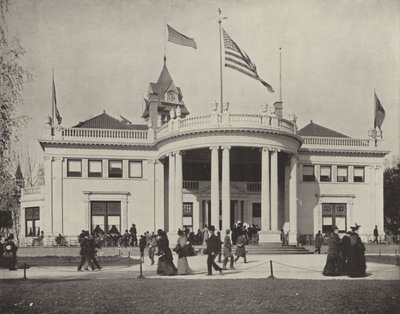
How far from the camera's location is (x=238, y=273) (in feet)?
76.7

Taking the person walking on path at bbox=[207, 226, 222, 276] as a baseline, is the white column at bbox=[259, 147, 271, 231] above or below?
above

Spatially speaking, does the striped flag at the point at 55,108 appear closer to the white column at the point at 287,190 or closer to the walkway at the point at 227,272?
the white column at the point at 287,190

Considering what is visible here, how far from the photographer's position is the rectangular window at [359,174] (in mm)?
48094

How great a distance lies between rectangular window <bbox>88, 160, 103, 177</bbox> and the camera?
45000 mm

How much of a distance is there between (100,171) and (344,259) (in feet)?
86.5

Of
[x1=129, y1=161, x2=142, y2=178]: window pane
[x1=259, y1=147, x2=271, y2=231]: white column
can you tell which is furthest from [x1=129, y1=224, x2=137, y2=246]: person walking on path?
[x1=259, y1=147, x2=271, y2=231]: white column

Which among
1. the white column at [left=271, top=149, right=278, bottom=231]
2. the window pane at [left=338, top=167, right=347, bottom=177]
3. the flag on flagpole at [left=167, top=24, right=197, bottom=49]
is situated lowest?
the white column at [left=271, top=149, right=278, bottom=231]

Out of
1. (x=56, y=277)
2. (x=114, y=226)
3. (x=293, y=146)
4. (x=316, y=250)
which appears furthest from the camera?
(x=114, y=226)

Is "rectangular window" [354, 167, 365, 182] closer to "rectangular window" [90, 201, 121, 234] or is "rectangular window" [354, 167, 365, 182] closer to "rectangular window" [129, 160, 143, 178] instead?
"rectangular window" [129, 160, 143, 178]

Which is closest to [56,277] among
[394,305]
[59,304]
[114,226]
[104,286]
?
[104,286]

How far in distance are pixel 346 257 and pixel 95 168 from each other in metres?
26.6

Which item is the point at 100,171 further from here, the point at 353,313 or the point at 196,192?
the point at 353,313

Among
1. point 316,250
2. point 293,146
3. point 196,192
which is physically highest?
point 293,146

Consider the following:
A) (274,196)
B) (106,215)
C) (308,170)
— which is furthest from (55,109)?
(308,170)
